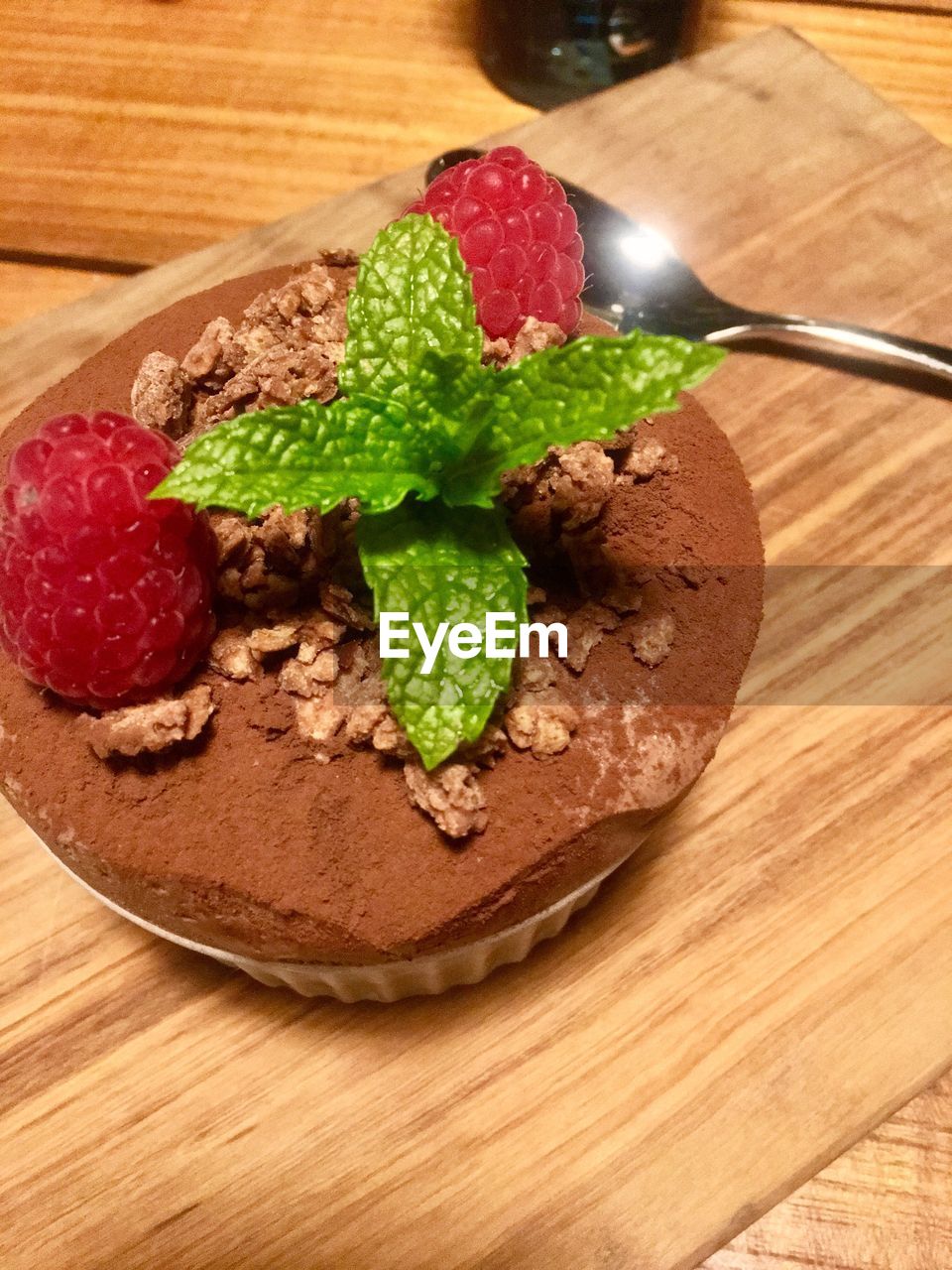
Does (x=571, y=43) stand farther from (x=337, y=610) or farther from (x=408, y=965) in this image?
(x=408, y=965)

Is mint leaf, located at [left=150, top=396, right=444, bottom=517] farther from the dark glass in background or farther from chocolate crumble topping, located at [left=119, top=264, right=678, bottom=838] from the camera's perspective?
the dark glass in background

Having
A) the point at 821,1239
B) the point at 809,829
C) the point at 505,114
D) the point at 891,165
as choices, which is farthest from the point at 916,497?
the point at 505,114

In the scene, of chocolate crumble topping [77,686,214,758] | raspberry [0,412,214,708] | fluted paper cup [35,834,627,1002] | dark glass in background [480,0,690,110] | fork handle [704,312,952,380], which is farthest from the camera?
dark glass in background [480,0,690,110]

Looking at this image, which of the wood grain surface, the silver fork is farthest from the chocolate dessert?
the wood grain surface

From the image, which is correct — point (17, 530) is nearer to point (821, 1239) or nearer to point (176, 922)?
point (176, 922)

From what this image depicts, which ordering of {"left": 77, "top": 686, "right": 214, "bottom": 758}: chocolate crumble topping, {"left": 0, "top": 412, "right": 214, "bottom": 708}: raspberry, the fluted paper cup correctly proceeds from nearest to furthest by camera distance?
A: {"left": 0, "top": 412, "right": 214, "bottom": 708}: raspberry, {"left": 77, "top": 686, "right": 214, "bottom": 758}: chocolate crumble topping, the fluted paper cup

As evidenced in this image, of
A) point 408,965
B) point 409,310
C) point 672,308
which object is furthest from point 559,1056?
point 672,308
